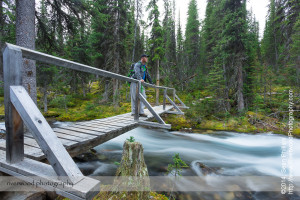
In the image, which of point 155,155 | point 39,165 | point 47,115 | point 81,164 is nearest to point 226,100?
point 155,155

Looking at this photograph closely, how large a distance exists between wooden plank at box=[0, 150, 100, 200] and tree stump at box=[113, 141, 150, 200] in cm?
180

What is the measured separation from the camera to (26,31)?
4602 mm

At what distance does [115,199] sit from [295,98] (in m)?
15.1

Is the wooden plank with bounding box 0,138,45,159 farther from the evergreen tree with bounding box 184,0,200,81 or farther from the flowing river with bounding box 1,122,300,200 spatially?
the evergreen tree with bounding box 184,0,200,81

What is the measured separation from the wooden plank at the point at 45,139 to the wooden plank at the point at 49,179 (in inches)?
3.1

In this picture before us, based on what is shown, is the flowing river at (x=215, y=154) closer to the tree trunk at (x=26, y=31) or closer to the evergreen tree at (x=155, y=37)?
the tree trunk at (x=26, y=31)

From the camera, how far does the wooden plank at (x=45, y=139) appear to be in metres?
1.30

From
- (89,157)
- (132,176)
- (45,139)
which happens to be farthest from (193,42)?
(45,139)

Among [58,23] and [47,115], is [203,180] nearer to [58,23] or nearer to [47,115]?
[58,23]

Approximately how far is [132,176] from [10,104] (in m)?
2.48

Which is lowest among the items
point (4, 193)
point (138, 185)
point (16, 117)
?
point (138, 185)

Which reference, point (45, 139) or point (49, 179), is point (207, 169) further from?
point (45, 139)

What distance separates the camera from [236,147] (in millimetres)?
8781

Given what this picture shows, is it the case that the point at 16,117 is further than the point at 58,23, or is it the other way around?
the point at 58,23
